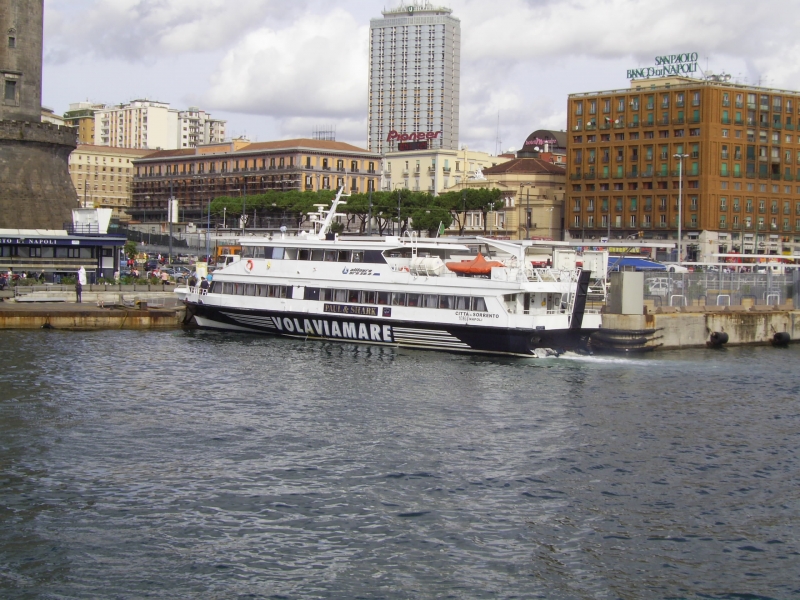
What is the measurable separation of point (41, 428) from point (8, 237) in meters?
38.3

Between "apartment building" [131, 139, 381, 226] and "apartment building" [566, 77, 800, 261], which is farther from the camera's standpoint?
"apartment building" [131, 139, 381, 226]

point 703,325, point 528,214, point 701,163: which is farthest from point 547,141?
point 703,325

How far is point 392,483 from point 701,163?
88.1 m

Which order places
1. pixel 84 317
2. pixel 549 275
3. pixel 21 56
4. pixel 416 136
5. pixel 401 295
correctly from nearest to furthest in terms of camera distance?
1. pixel 549 275
2. pixel 401 295
3. pixel 84 317
4. pixel 21 56
5. pixel 416 136

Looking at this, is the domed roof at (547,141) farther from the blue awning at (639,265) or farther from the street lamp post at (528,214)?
the blue awning at (639,265)

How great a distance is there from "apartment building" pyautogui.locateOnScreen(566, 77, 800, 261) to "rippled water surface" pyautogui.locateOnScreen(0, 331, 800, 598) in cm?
6844

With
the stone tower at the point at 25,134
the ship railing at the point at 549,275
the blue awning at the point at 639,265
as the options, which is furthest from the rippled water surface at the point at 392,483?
the stone tower at the point at 25,134

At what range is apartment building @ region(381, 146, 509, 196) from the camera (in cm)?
14800

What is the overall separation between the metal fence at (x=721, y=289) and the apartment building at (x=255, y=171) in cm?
9596

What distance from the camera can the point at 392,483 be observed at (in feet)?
81.0

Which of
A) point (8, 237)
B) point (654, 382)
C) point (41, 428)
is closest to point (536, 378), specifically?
point (654, 382)

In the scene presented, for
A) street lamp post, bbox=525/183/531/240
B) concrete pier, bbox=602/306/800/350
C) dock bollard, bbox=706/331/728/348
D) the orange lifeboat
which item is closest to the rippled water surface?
the orange lifeboat

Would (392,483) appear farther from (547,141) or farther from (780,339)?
(547,141)

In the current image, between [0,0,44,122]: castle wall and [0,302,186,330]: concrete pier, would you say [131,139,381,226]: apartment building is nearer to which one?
[0,0,44,122]: castle wall
